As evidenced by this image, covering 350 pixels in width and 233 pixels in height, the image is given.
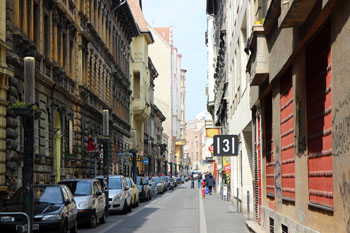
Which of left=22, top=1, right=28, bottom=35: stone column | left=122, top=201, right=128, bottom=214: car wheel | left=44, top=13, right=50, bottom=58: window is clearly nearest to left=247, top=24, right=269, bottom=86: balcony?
left=22, top=1, right=28, bottom=35: stone column

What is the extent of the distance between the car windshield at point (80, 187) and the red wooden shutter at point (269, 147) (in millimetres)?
6938

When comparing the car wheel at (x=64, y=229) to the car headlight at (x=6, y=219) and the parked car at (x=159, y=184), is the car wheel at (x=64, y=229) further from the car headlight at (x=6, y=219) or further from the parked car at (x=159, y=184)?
the parked car at (x=159, y=184)

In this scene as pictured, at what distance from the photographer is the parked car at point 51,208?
17281 millimetres

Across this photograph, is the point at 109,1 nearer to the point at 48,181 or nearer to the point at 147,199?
the point at 147,199

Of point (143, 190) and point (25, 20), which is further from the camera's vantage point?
point (143, 190)

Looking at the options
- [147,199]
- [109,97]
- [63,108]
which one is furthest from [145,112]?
[63,108]

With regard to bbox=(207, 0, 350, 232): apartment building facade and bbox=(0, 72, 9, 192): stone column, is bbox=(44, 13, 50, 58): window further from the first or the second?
bbox=(207, 0, 350, 232): apartment building facade

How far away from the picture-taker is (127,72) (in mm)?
65500

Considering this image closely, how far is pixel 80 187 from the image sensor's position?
23734 millimetres

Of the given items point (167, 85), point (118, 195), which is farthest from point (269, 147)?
point (167, 85)

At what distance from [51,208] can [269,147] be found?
18.9 ft

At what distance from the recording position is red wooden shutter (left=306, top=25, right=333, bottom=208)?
10180 millimetres

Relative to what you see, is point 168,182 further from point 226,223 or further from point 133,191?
point 226,223

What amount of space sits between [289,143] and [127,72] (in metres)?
51.8
